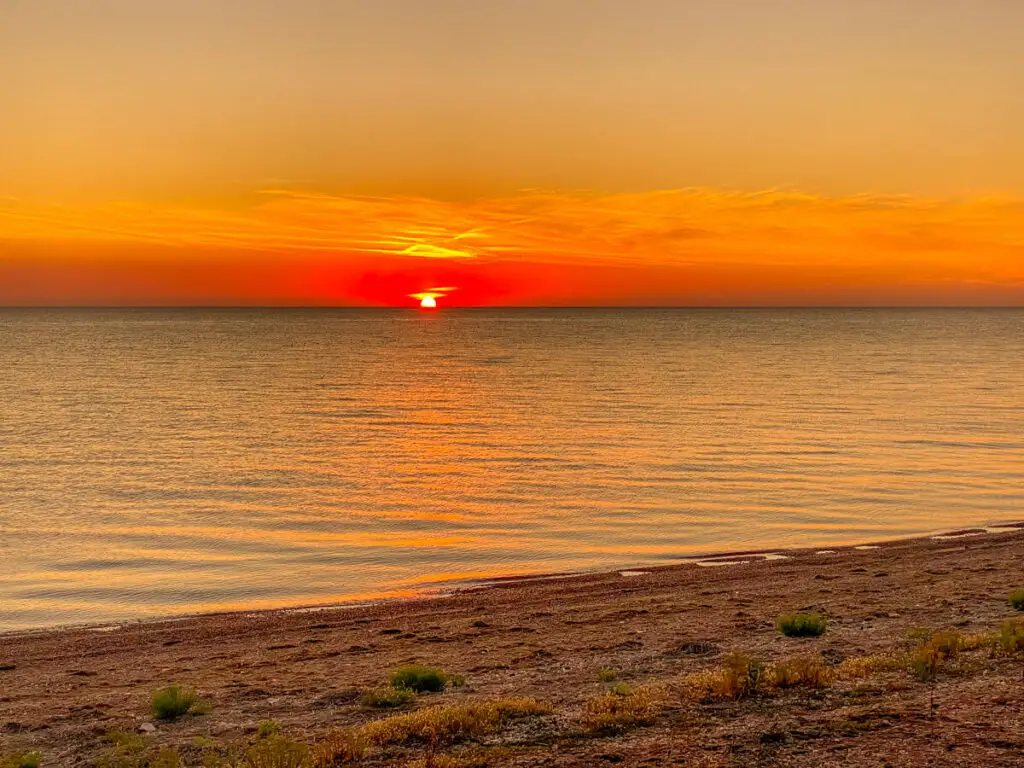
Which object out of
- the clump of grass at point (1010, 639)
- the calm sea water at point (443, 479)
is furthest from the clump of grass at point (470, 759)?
the calm sea water at point (443, 479)

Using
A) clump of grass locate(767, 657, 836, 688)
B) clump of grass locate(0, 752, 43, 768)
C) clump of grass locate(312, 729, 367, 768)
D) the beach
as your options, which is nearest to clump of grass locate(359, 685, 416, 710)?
the beach

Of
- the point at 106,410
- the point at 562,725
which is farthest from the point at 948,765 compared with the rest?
the point at 106,410

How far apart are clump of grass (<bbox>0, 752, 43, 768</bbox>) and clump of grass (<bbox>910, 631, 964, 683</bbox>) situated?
9.62 m

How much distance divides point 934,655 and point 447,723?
19.7 feet

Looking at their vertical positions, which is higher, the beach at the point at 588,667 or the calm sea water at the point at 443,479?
the beach at the point at 588,667

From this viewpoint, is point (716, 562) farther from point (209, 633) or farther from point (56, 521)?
point (56, 521)

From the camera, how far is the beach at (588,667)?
32.2 ft

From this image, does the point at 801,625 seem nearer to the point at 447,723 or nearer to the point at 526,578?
the point at 447,723

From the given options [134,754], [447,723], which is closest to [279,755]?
[447,723]

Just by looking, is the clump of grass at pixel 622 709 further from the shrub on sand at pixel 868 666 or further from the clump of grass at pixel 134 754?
the clump of grass at pixel 134 754

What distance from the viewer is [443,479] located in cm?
3691

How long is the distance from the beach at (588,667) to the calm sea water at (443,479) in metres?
3.35

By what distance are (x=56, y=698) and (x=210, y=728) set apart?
10.4 feet

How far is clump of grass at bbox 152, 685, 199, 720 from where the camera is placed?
38.1ft
